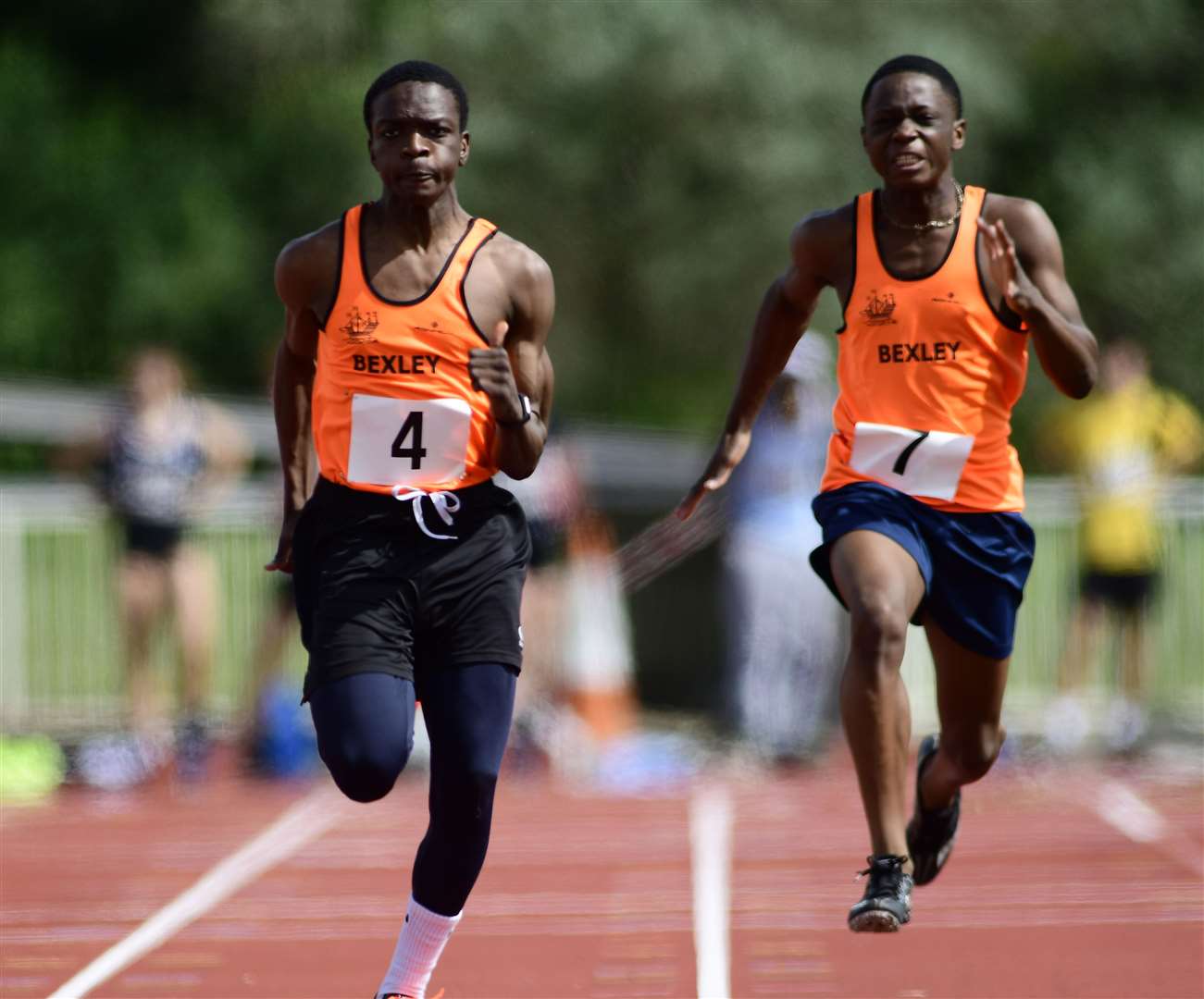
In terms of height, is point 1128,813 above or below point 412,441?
below

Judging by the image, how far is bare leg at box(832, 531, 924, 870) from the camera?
5.66 meters

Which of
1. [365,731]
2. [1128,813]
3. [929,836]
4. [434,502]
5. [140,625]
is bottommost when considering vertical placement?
[1128,813]

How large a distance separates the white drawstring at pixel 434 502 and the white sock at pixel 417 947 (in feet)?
3.02

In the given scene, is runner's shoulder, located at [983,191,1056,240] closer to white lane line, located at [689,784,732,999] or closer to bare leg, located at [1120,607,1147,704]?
white lane line, located at [689,784,732,999]

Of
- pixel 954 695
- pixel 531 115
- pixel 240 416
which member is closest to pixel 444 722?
pixel 954 695

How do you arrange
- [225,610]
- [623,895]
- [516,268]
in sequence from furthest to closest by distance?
[225,610]
[623,895]
[516,268]

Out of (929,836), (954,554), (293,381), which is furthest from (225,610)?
(954,554)

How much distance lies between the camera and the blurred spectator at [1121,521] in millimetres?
12555

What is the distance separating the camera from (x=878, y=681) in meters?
5.70

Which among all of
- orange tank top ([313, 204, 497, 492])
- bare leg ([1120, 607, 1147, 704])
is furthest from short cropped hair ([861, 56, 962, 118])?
bare leg ([1120, 607, 1147, 704])

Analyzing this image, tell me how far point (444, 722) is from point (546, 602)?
726 cm

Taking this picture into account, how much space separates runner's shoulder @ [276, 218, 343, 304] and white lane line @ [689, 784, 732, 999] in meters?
2.25

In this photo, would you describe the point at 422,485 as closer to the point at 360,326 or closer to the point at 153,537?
the point at 360,326

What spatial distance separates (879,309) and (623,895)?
294 centimetres
